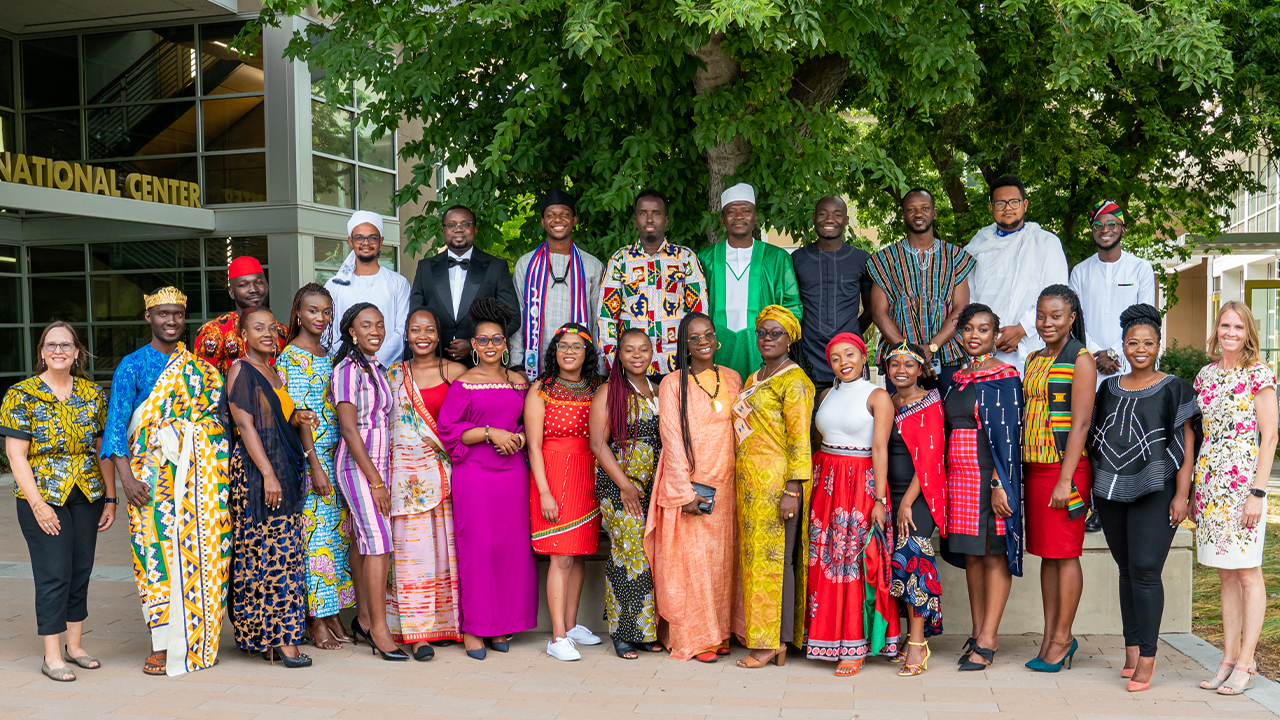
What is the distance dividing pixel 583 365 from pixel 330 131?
1200 cm

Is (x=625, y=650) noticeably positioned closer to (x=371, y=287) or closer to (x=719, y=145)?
(x=371, y=287)

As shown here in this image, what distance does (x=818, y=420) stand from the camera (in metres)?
5.24

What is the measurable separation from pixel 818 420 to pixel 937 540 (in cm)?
132

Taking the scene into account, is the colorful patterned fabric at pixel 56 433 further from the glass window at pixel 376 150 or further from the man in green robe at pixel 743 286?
the glass window at pixel 376 150

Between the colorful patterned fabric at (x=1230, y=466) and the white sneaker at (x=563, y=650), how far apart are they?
3196mm

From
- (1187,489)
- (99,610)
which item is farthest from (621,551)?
(99,610)

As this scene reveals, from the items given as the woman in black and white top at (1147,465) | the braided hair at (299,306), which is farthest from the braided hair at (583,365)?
the woman in black and white top at (1147,465)

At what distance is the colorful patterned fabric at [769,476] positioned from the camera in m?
5.17

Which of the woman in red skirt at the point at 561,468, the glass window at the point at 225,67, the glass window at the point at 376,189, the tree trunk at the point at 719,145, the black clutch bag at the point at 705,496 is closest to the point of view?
the black clutch bag at the point at 705,496

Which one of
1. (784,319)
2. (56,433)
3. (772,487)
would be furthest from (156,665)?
(784,319)

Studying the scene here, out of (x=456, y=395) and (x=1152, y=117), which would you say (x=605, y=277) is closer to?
(x=456, y=395)

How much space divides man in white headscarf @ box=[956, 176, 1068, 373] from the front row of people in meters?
0.91

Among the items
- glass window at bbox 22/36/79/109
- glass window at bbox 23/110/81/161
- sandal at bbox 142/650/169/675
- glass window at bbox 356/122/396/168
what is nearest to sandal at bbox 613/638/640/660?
sandal at bbox 142/650/169/675

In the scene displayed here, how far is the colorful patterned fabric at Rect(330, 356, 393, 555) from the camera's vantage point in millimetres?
5383
